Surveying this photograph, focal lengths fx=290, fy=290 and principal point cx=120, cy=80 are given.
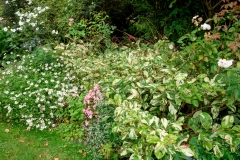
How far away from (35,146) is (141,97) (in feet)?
5.71

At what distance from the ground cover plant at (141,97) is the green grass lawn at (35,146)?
0.07 metres

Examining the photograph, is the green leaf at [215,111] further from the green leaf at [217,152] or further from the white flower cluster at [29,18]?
the white flower cluster at [29,18]

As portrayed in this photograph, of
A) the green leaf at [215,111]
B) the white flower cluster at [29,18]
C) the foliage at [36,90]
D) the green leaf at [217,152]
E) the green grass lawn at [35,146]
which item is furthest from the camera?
the white flower cluster at [29,18]

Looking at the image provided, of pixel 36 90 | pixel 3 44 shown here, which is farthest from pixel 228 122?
pixel 3 44

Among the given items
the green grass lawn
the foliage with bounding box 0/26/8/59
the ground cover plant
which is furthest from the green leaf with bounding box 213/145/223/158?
the foliage with bounding box 0/26/8/59

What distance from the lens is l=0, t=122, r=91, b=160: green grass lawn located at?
140 inches

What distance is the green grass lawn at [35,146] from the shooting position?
357 cm

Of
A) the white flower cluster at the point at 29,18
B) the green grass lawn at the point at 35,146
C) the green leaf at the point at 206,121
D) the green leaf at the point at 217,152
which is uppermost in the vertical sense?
the green leaf at the point at 206,121

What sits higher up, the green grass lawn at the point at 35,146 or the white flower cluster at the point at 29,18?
the white flower cluster at the point at 29,18

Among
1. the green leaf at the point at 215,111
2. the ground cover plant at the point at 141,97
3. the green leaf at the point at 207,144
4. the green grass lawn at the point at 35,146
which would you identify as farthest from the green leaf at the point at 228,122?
the green grass lawn at the point at 35,146

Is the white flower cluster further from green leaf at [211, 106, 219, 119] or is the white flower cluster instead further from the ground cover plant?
green leaf at [211, 106, 219, 119]

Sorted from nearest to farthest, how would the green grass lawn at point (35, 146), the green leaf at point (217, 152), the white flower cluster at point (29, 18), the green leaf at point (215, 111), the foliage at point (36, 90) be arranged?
1. the green leaf at point (217, 152)
2. the green leaf at point (215, 111)
3. the green grass lawn at point (35, 146)
4. the foliage at point (36, 90)
5. the white flower cluster at point (29, 18)

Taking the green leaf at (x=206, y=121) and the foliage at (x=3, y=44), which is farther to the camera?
the foliage at (x=3, y=44)

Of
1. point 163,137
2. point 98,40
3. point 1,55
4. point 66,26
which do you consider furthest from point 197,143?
point 1,55
